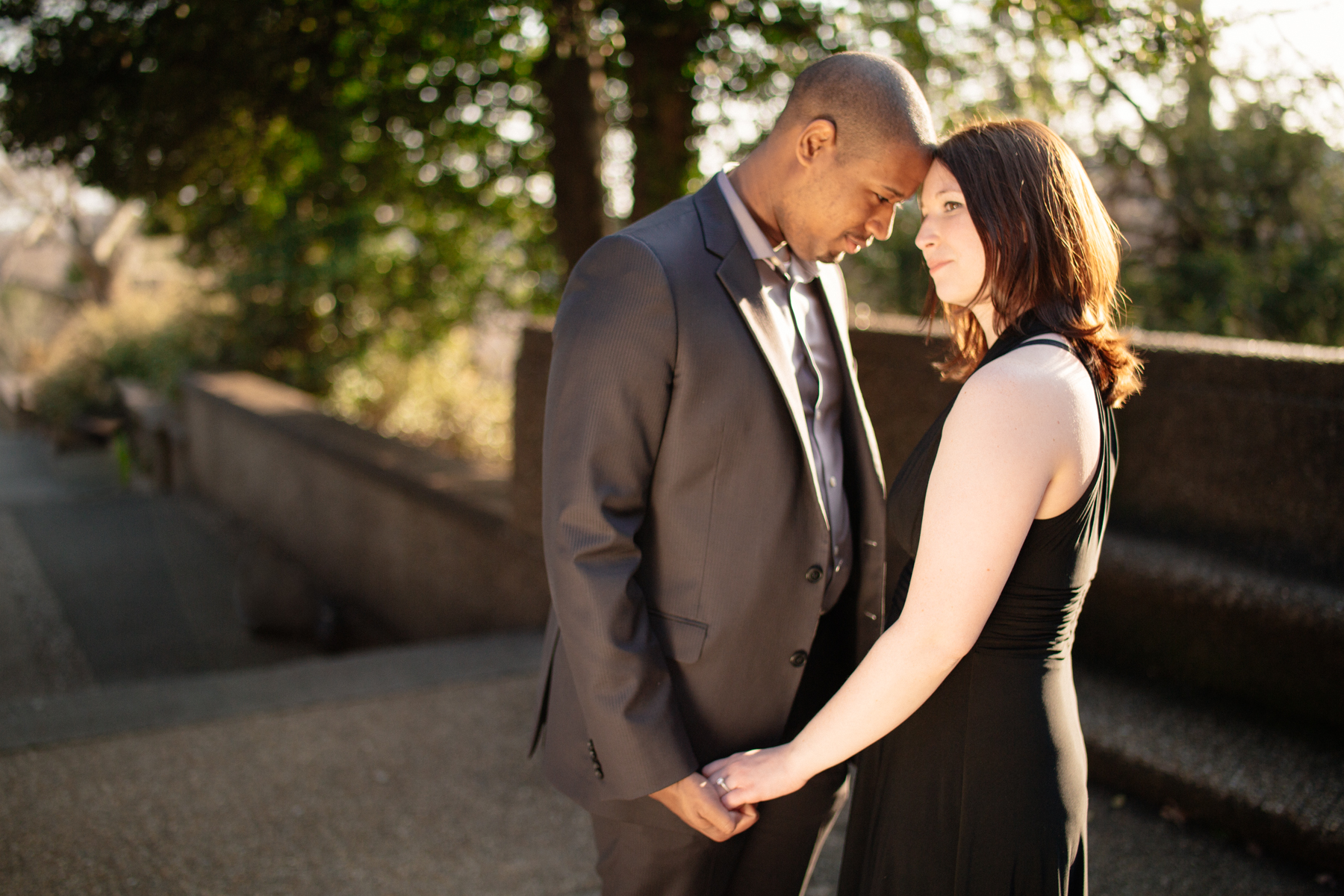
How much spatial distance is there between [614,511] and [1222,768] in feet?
7.35

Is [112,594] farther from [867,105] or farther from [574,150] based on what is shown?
[867,105]

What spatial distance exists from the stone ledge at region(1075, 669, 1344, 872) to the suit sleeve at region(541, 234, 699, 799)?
1950mm

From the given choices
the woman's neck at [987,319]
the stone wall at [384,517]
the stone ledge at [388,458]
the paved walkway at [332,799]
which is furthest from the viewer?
the stone ledge at [388,458]

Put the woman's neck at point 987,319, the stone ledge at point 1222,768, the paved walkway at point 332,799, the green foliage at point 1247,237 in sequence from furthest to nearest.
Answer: the green foliage at point 1247,237
the paved walkway at point 332,799
the stone ledge at point 1222,768
the woman's neck at point 987,319

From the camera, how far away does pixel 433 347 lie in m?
11.0

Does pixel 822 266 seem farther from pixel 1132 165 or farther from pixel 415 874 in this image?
pixel 1132 165

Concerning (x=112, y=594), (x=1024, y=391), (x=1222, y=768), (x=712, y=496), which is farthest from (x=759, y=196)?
(x=112, y=594)

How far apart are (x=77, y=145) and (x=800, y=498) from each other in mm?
5949

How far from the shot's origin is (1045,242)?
155 centimetres

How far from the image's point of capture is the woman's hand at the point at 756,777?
1.62m

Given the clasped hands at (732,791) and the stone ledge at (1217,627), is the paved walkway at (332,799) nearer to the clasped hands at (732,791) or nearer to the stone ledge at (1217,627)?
the stone ledge at (1217,627)

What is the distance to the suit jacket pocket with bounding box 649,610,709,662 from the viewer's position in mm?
1739

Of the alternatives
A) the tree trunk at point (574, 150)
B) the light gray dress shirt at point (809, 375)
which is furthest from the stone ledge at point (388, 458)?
the light gray dress shirt at point (809, 375)

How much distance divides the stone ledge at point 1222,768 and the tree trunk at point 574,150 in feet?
11.6
